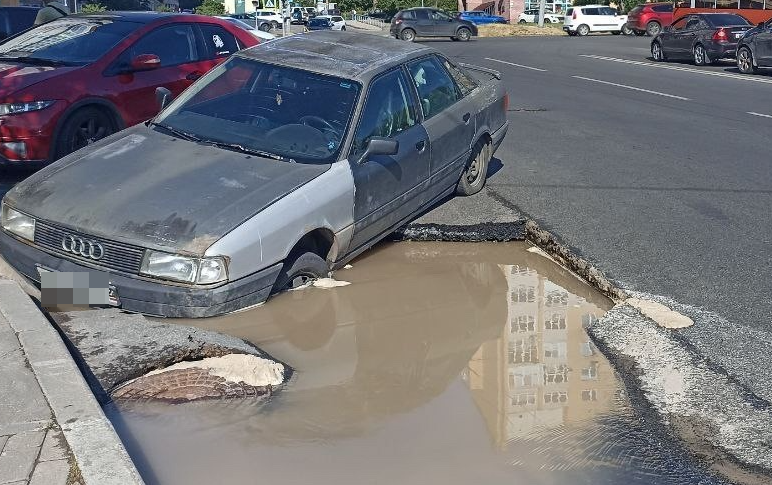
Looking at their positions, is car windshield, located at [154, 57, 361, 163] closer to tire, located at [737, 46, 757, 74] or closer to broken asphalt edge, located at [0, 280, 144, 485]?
broken asphalt edge, located at [0, 280, 144, 485]

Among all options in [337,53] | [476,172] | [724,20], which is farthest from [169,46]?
[724,20]

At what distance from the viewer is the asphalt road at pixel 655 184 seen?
6.54 metres

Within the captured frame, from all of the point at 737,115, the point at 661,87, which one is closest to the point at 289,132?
the point at 737,115

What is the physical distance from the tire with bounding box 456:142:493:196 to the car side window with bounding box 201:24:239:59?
3350 mm

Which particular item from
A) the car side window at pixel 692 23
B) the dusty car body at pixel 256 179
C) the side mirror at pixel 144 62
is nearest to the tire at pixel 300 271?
the dusty car body at pixel 256 179

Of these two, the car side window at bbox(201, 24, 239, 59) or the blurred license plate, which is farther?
the car side window at bbox(201, 24, 239, 59)

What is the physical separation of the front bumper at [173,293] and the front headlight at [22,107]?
339 centimetres

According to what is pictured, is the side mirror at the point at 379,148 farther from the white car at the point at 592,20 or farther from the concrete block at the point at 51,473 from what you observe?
the white car at the point at 592,20

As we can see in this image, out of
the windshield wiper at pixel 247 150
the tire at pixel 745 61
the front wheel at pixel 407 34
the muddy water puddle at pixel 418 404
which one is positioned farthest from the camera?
the front wheel at pixel 407 34

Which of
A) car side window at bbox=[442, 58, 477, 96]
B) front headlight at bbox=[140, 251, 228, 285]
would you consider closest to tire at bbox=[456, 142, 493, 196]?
car side window at bbox=[442, 58, 477, 96]

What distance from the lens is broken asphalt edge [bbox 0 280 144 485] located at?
3.52m

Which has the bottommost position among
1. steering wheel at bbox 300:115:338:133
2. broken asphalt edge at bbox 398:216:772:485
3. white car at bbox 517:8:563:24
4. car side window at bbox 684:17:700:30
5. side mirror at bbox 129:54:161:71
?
white car at bbox 517:8:563:24

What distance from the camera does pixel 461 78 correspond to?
8.29 m

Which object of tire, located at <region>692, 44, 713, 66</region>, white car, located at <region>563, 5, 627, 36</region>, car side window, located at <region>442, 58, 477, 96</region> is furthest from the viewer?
white car, located at <region>563, 5, 627, 36</region>
